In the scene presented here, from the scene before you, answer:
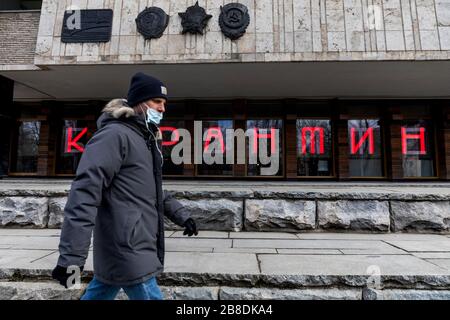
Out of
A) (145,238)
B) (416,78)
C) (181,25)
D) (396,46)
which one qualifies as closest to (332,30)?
(396,46)

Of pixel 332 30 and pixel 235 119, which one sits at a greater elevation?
pixel 332 30

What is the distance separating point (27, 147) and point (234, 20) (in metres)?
9.79

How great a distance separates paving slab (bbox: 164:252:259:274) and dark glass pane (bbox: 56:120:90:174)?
1007cm

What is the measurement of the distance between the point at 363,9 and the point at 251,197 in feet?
23.2

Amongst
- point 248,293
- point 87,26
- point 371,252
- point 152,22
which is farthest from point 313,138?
point 248,293

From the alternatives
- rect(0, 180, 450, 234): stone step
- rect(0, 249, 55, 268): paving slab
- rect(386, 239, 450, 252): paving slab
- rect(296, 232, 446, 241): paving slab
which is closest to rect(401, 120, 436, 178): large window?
rect(0, 180, 450, 234): stone step

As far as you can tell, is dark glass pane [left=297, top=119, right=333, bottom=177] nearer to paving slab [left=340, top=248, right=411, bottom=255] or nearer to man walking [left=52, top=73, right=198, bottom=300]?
paving slab [left=340, top=248, right=411, bottom=255]

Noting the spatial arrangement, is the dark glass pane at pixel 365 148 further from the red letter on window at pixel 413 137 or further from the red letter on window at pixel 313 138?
the red letter on window at pixel 313 138

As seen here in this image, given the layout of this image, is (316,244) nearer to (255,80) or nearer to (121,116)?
(121,116)

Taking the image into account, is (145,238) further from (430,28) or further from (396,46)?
(430,28)

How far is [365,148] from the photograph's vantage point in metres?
11.4

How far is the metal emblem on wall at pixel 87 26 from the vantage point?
8.68m
